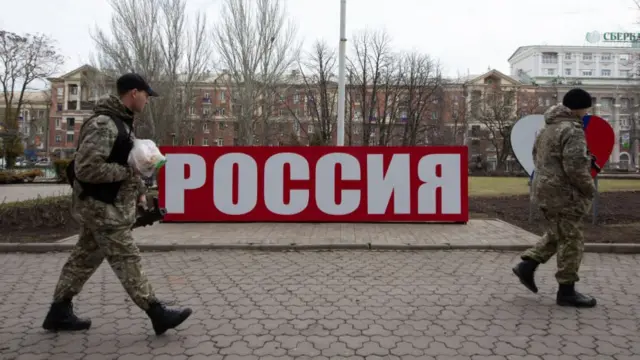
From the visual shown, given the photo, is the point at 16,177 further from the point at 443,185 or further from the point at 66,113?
the point at 66,113

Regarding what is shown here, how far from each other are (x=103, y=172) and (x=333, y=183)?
21.6ft

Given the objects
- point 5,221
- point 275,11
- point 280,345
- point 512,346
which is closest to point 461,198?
point 512,346

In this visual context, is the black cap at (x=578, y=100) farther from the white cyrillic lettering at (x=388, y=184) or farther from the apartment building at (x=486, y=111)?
the apartment building at (x=486, y=111)

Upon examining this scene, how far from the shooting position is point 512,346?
3.46m

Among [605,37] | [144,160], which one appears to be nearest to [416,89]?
[144,160]

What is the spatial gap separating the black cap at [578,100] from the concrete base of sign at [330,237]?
3455 millimetres

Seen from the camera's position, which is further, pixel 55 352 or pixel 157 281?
pixel 157 281

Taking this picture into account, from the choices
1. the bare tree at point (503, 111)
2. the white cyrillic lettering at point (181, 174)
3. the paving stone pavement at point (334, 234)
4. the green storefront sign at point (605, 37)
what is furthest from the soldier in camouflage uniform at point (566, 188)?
the green storefront sign at point (605, 37)

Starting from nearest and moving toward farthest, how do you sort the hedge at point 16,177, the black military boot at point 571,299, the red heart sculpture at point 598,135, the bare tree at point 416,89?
the black military boot at point 571,299 → the red heart sculpture at point 598,135 → the hedge at point 16,177 → the bare tree at point 416,89

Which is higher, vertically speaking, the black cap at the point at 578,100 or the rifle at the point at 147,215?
the black cap at the point at 578,100

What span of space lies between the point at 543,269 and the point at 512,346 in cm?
293

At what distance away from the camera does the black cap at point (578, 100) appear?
4375mm

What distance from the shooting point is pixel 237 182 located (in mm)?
9719

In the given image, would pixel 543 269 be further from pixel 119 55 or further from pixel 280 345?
pixel 119 55
